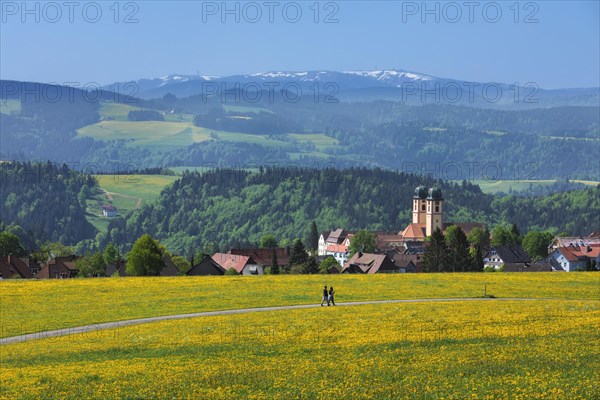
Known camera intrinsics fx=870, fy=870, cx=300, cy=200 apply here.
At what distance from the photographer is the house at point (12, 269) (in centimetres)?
11847

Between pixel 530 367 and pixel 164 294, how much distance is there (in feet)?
126

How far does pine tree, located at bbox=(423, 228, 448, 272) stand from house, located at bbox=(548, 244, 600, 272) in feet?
184

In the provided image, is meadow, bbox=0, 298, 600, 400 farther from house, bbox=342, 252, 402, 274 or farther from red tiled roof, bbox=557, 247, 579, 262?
red tiled roof, bbox=557, 247, 579, 262

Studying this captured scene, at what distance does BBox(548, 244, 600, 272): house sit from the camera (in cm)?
16800

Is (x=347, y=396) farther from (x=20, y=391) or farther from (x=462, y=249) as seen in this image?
(x=462, y=249)

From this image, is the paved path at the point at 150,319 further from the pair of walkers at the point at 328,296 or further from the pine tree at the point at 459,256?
the pine tree at the point at 459,256

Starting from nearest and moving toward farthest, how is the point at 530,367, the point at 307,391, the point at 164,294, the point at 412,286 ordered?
the point at 307,391 → the point at 530,367 → the point at 164,294 → the point at 412,286

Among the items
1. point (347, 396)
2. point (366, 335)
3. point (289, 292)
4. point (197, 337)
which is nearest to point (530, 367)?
point (347, 396)

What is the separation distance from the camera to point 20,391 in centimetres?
3303

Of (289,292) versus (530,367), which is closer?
(530,367)

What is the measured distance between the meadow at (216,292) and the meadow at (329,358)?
7259 mm

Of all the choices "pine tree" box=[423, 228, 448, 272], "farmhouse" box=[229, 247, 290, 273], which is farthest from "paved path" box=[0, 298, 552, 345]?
"farmhouse" box=[229, 247, 290, 273]

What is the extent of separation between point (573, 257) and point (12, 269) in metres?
105

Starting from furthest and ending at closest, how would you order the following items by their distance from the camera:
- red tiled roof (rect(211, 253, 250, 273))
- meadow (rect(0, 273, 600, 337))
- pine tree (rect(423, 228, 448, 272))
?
red tiled roof (rect(211, 253, 250, 273)) < pine tree (rect(423, 228, 448, 272)) < meadow (rect(0, 273, 600, 337))
